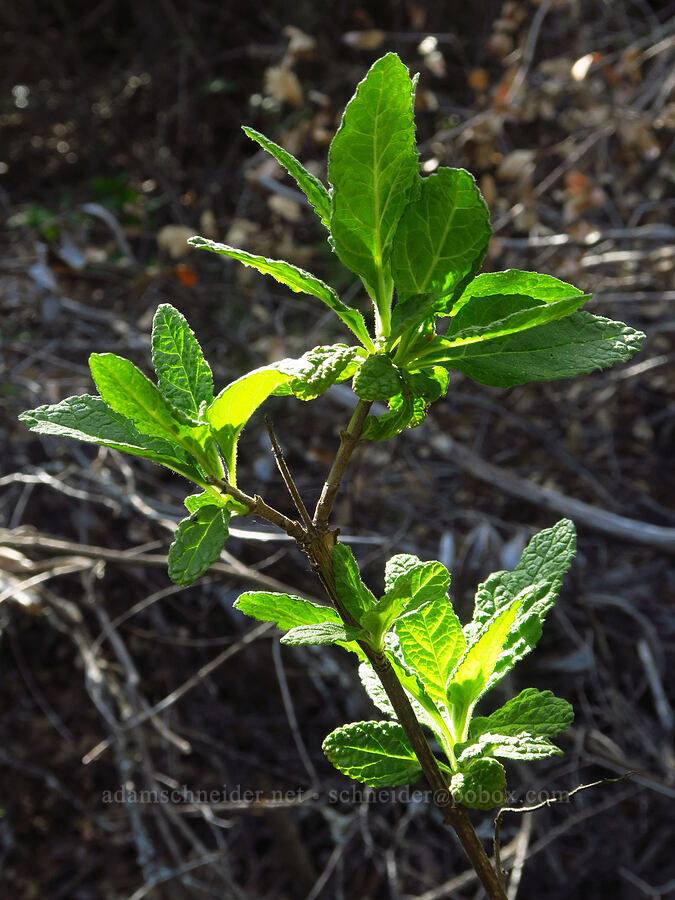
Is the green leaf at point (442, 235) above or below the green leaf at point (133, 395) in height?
above

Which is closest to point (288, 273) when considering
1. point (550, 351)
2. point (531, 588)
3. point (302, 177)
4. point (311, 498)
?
point (302, 177)

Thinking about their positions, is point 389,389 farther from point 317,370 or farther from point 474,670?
point 474,670

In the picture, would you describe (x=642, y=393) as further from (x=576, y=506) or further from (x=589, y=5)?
(x=589, y=5)

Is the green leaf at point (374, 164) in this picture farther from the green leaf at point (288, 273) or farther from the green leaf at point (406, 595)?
the green leaf at point (406, 595)

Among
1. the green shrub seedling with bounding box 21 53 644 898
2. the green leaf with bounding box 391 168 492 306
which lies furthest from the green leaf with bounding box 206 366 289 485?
the green leaf with bounding box 391 168 492 306

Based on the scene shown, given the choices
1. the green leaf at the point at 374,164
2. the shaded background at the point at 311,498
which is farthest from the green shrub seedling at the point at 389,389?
the shaded background at the point at 311,498

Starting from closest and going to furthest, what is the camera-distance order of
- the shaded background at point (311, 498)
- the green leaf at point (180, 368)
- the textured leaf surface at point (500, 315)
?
the textured leaf surface at point (500, 315)
the green leaf at point (180, 368)
the shaded background at point (311, 498)

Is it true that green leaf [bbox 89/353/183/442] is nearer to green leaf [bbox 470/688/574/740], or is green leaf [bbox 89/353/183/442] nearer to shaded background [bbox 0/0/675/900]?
green leaf [bbox 470/688/574/740]
